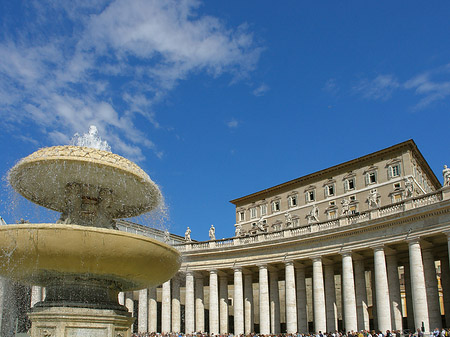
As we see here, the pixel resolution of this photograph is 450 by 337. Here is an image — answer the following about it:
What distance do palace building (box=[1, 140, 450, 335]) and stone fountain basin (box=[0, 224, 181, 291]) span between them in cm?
1465

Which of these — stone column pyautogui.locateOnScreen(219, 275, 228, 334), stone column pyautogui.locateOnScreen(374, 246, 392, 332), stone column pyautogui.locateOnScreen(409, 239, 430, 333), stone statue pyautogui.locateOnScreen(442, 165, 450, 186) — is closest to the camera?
stone column pyautogui.locateOnScreen(409, 239, 430, 333)

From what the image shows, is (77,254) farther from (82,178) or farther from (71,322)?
(82,178)

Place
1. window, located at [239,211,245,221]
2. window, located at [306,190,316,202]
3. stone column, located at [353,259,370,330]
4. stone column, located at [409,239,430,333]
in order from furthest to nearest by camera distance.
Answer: window, located at [239,211,245,221] < window, located at [306,190,316,202] < stone column, located at [353,259,370,330] < stone column, located at [409,239,430,333]

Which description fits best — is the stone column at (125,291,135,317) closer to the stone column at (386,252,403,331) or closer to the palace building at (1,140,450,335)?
the palace building at (1,140,450,335)

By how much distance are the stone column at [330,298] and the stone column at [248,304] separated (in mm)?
8865

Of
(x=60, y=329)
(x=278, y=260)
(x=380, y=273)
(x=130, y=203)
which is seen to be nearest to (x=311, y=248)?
(x=278, y=260)

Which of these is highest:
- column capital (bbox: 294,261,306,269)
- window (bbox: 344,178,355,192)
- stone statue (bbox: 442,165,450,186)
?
window (bbox: 344,178,355,192)

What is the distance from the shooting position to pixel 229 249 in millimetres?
44969

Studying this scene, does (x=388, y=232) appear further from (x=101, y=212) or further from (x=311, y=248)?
(x=101, y=212)

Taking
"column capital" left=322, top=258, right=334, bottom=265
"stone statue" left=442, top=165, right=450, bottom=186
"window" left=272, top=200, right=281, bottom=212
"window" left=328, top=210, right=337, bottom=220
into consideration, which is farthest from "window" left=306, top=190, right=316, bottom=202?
"stone statue" left=442, top=165, right=450, bottom=186

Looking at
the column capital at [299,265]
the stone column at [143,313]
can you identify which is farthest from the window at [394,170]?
the stone column at [143,313]

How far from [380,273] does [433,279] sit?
3.58 metres

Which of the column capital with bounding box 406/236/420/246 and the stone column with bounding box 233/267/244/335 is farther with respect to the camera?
the stone column with bounding box 233/267/244/335

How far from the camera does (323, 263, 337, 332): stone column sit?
130 ft
